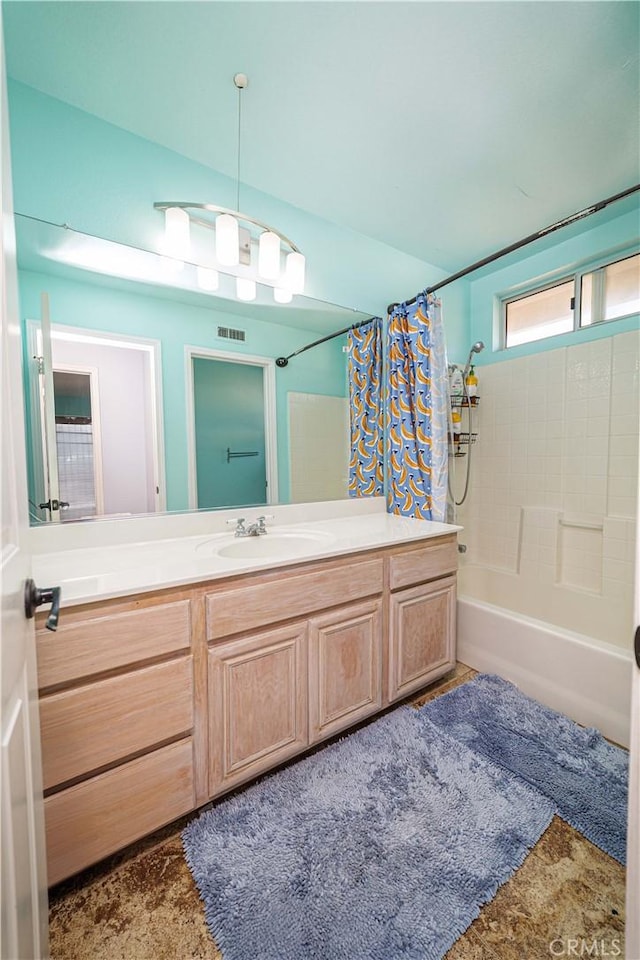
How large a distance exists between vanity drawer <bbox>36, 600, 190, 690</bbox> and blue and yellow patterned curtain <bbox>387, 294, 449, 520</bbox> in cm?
135

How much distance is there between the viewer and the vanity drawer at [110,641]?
884 millimetres

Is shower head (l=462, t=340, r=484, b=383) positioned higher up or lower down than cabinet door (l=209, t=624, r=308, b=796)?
higher up

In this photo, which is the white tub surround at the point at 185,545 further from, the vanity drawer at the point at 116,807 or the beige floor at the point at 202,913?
the beige floor at the point at 202,913

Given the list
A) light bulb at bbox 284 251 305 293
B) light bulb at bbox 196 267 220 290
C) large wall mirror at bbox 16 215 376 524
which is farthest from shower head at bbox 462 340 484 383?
light bulb at bbox 196 267 220 290

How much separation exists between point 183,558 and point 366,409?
51.1 inches

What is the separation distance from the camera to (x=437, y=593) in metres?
1.75

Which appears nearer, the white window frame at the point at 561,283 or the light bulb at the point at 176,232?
the light bulb at the point at 176,232

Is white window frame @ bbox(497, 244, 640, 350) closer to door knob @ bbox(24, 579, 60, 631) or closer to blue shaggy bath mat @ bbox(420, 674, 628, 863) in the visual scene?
blue shaggy bath mat @ bbox(420, 674, 628, 863)

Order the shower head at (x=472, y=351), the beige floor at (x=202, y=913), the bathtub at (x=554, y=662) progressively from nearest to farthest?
the beige floor at (x=202, y=913), the bathtub at (x=554, y=662), the shower head at (x=472, y=351)

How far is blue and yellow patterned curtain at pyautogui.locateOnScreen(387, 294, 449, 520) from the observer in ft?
6.31

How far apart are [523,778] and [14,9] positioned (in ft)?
9.36

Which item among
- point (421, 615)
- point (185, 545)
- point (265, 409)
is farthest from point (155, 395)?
point (421, 615)

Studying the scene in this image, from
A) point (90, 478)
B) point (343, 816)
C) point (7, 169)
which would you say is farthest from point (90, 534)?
point (343, 816)

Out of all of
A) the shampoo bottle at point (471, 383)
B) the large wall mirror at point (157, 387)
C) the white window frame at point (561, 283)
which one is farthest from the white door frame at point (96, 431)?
the white window frame at point (561, 283)
